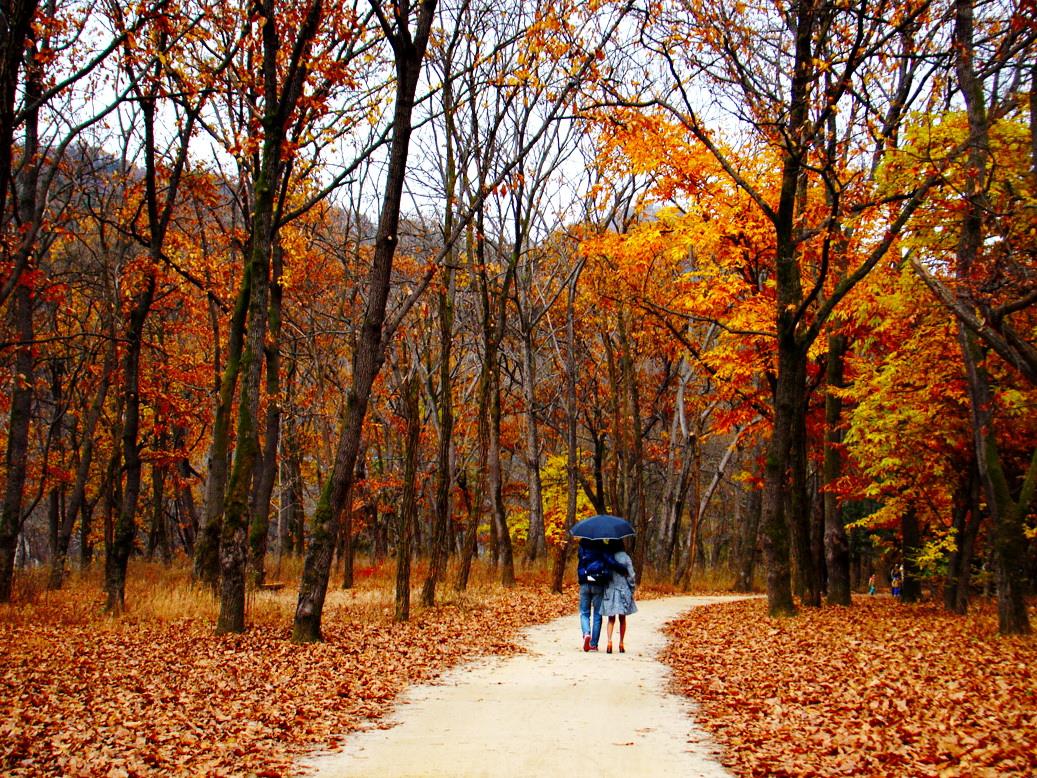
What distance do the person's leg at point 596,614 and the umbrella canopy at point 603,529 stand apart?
80cm

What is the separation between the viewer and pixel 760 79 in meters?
14.9

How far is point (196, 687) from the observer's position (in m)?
8.26

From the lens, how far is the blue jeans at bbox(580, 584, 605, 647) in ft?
38.5

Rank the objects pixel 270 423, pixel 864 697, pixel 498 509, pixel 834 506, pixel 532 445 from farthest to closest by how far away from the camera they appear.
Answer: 1. pixel 532 445
2. pixel 498 509
3. pixel 270 423
4. pixel 834 506
5. pixel 864 697

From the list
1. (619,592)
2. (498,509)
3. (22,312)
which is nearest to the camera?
(619,592)

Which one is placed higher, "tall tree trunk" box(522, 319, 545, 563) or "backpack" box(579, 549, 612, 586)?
"tall tree trunk" box(522, 319, 545, 563)

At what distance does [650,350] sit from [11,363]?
73.3 feet

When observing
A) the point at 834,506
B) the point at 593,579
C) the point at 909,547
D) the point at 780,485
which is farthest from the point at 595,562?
the point at 909,547

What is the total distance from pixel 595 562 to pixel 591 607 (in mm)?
809

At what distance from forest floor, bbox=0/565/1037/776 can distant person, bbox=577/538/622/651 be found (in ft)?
2.10

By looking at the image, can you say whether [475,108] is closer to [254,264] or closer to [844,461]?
[254,264]

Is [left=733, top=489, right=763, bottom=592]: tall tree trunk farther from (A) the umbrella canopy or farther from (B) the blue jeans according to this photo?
(A) the umbrella canopy

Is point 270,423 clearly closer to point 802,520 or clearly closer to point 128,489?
point 128,489

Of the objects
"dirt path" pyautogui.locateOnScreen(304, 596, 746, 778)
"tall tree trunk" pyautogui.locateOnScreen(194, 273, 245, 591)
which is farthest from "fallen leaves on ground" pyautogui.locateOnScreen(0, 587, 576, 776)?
"tall tree trunk" pyautogui.locateOnScreen(194, 273, 245, 591)
